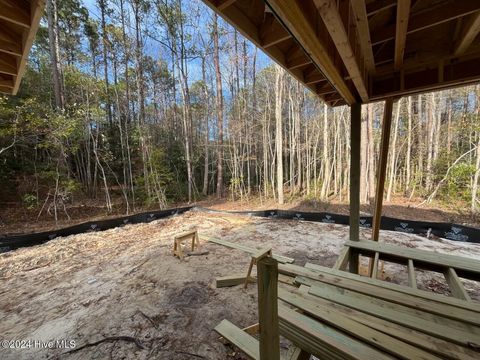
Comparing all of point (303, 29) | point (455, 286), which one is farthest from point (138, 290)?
point (455, 286)

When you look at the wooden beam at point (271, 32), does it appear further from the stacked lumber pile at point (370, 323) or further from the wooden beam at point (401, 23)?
the stacked lumber pile at point (370, 323)

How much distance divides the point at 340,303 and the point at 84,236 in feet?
20.0

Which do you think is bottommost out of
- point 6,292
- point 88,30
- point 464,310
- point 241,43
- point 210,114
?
point 6,292

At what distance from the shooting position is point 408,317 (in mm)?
1485

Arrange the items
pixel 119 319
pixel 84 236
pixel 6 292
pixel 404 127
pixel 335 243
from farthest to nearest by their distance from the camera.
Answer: pixel 404 127 → pixel 84 236 → pixel 335 243 → pixel 6 292 → pixel 119 319

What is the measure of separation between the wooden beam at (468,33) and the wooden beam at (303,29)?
0.93m

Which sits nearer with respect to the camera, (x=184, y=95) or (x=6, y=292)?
(x=6, y=292)

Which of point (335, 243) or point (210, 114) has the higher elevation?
point (210, 114)

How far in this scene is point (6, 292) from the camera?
3.21 m

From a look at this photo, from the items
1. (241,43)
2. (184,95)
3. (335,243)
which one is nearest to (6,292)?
(335,243)

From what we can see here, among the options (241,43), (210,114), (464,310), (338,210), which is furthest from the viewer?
(210,114)

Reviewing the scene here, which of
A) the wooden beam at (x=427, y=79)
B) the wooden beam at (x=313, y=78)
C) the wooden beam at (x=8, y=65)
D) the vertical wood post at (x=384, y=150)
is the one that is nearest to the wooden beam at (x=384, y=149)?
the vertical wood post at (x=384, y=150)

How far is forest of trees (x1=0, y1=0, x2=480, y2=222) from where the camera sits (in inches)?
310

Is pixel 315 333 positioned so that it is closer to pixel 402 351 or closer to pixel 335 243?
pixel 402 351
